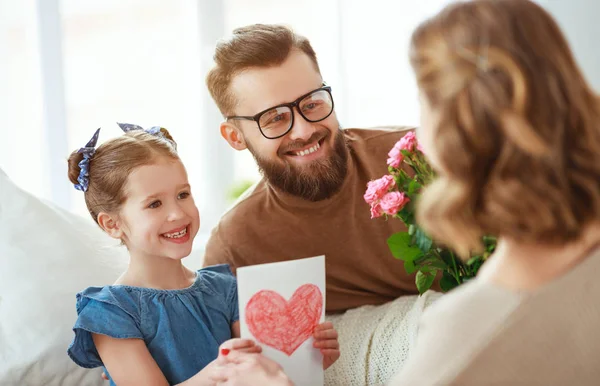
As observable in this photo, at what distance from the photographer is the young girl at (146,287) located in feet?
5.72

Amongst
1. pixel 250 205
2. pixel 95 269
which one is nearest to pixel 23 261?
pixel 95 269

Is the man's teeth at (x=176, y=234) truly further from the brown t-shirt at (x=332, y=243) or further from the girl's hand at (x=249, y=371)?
the brown t-shirt at (x=332, y=243)

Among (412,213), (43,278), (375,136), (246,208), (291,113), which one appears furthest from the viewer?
(375,136)

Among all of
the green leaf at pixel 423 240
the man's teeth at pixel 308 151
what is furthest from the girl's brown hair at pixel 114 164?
the green leaf at pixel 423 240

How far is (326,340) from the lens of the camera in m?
1.75

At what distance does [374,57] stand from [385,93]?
0.68 feet

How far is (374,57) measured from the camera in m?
4.34

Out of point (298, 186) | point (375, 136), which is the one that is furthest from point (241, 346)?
point (375, 136)

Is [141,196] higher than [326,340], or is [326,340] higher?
[141,196]

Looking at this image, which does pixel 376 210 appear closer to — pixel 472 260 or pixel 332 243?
pixel 472 260

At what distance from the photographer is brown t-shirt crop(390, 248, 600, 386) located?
1055 millimetres

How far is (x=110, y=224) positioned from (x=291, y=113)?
0.65m

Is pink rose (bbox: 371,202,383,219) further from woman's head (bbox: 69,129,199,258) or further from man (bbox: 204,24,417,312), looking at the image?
man (bbox: 204,24,417,312)

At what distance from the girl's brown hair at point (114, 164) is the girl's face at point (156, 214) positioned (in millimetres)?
19
